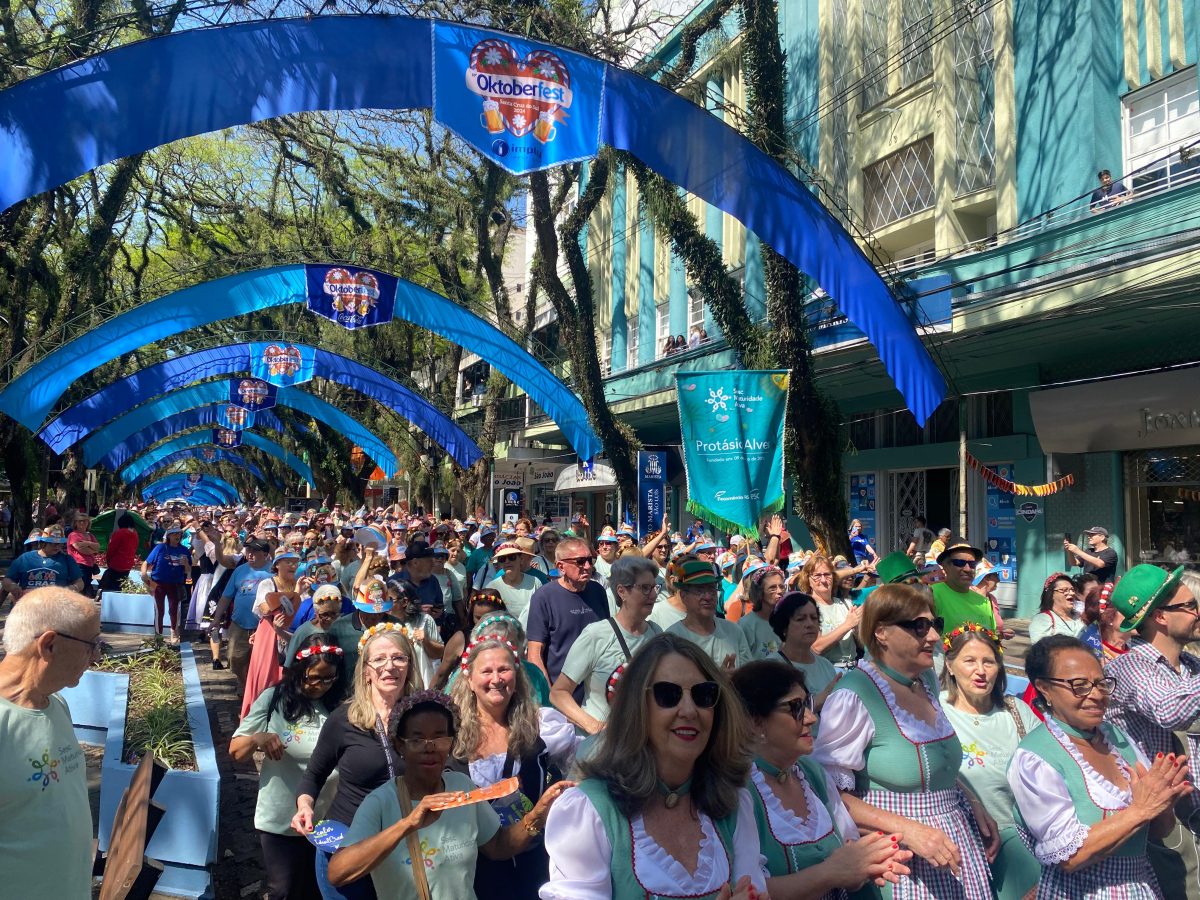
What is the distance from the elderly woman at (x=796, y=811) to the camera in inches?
104

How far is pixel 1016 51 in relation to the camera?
14922 millimetres

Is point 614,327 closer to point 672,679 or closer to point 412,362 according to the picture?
point 412,362

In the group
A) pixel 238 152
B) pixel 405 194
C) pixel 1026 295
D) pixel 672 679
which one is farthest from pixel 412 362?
pixel 672 679

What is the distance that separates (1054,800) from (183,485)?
74.8 metres

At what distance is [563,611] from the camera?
5898 mm

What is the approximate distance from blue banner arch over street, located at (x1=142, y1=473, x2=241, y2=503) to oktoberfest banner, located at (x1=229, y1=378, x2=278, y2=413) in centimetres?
4598

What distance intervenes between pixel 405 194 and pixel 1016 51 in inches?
626

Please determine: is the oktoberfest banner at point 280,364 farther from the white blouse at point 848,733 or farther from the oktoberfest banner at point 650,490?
the white blouse at point 848,733

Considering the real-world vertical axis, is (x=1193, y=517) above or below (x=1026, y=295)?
below

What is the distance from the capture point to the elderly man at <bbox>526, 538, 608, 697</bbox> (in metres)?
5.82

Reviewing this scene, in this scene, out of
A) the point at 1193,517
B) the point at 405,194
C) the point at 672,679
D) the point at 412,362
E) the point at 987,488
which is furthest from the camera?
the point at 412,362

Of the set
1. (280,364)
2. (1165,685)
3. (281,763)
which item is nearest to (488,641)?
(281,763)

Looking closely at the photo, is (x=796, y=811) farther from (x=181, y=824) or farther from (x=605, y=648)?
(x=181, y=824)

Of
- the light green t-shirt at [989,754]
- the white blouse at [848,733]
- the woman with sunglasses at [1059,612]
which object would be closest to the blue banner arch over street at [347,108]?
the woman with sunglasses at [1059,612]
